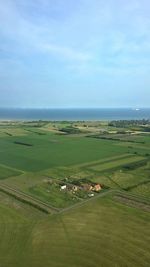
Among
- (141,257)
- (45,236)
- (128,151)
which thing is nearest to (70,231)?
(45,236)

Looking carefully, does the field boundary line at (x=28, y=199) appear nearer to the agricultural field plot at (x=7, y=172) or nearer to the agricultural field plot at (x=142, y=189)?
the agricultural field plot at (x=7, y=172)

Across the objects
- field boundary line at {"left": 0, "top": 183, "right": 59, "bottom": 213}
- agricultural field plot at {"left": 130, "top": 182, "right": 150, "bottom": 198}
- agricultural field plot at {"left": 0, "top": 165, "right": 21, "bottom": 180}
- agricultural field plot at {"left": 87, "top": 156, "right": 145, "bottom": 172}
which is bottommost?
field boundary line at {"left": 0, "top": 183, "right": 59, "bottom": 213}

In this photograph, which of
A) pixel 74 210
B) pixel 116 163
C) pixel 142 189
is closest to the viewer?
pixel 74 210

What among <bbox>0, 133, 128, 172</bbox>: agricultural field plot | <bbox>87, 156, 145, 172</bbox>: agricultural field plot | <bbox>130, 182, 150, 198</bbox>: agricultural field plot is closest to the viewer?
<bbox>130, 182, 150, 198</bbox>: agricultural field plot

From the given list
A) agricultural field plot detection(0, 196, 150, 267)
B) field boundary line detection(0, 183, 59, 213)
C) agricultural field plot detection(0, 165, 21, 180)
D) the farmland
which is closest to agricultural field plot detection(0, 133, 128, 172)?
the farmland

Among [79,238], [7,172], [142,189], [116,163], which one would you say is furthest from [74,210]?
[116,163]

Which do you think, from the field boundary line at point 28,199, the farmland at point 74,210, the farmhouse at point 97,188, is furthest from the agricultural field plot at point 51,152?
the farmhouse at point 97,188

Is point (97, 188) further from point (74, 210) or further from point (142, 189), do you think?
point (74, 210)

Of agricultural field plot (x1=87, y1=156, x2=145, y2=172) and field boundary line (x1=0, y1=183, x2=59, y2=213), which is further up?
agricultural field plot (x1=87, y1=156, x2=145, y2=172)

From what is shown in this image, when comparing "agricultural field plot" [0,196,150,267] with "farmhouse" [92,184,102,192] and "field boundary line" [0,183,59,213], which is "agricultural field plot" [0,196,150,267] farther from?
"farmhouse" [92,184,102,192]
